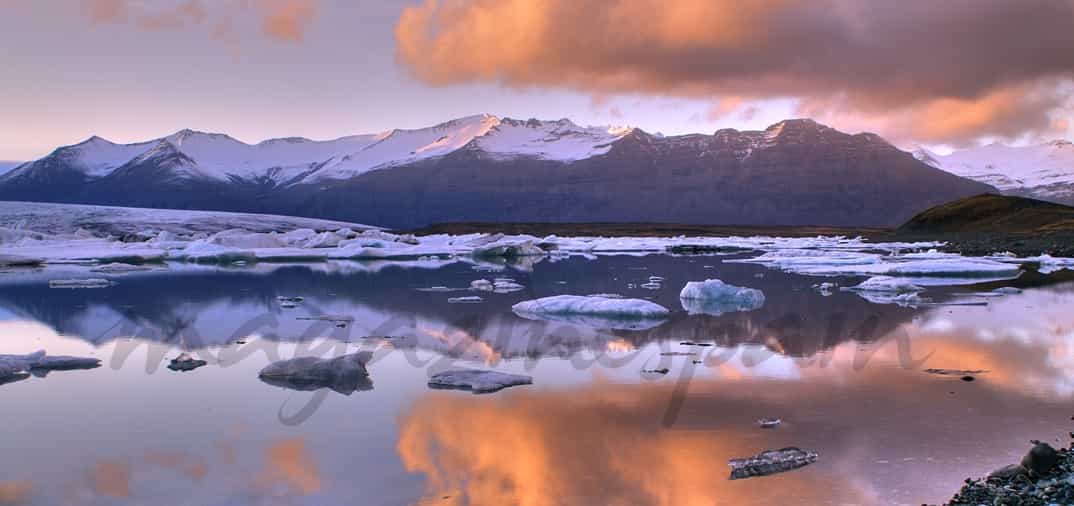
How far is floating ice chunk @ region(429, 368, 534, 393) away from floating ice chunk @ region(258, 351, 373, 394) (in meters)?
0.90

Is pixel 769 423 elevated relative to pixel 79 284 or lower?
elevated

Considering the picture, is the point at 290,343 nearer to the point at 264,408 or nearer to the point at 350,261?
the point at 264,408

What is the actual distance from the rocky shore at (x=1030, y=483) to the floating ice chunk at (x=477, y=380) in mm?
5189

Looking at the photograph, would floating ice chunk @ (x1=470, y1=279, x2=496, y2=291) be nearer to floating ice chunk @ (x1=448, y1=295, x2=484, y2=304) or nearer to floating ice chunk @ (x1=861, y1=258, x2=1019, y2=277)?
floating ice chunk @ (x1=448, y1=295, x2=484, y2=304)

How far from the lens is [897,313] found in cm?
1602

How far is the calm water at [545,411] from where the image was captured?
20.5 ft

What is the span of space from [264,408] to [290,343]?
14.7ft

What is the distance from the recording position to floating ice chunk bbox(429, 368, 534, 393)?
31.4 feet

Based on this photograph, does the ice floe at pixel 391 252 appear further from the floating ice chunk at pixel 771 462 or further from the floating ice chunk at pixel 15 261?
the floating ice chunk at pixel 771 462

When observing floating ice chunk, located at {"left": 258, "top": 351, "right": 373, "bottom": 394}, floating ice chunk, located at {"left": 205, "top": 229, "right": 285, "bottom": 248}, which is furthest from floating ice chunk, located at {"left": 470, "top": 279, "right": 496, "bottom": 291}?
floating ice chunk, located at {"left": 205, "top": 229, "right": 285, "bottom": 248}

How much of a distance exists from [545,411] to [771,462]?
2698 mm

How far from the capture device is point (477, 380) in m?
9.75

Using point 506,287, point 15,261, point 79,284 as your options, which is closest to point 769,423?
point 506,287

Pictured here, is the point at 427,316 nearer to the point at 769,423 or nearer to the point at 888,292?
the point at 769,423
